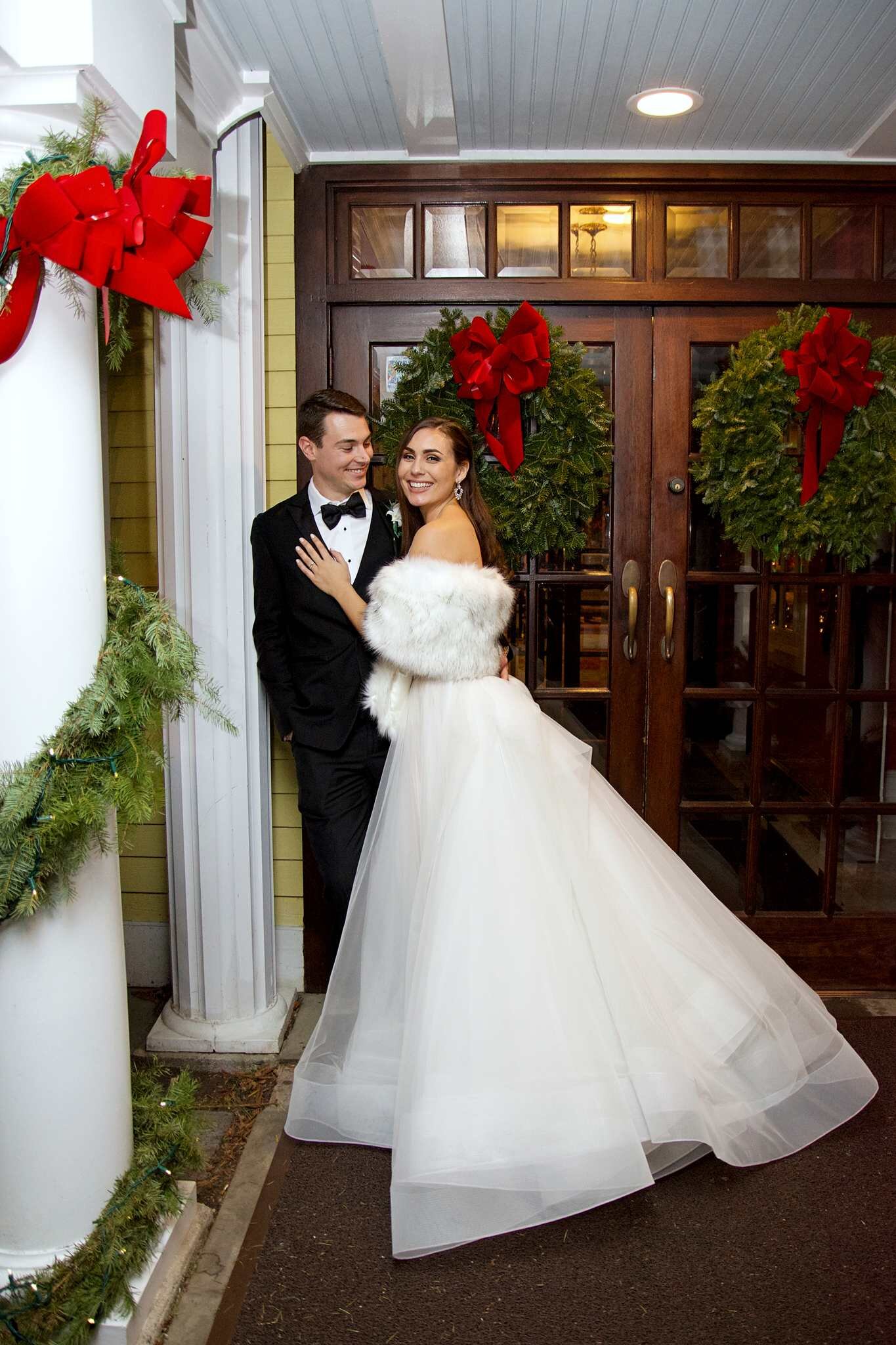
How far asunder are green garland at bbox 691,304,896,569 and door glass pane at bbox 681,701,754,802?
58 centimetres

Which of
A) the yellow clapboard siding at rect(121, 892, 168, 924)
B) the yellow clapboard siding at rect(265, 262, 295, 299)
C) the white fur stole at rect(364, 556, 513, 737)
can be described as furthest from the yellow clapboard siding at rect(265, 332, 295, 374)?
the yellow clapboard siding at rect(121, 892, 168, 924)

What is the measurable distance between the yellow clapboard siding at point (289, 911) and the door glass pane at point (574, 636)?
3.65ft

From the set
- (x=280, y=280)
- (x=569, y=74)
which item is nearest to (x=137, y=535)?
(x=280, y=280)

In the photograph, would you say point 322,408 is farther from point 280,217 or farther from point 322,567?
point 280,217

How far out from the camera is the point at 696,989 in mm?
2480

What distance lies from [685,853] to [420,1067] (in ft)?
5.00

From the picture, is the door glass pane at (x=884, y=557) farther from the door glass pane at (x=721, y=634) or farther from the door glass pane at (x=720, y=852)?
the door glass pane at (x=720, y=852)

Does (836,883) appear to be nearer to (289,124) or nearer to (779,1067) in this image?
(779,1067)

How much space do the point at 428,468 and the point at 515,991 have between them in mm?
1419

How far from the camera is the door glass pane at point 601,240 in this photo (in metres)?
3.25

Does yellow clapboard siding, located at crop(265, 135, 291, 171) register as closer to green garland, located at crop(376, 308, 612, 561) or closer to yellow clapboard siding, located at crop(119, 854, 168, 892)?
green garland, located at crop(376, 308, 612, 561)

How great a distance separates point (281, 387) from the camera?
3.25 meters

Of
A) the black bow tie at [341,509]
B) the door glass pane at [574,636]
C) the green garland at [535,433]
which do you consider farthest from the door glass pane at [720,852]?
the black bow tie at [341,509]

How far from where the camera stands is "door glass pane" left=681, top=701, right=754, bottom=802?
11.3 feet
